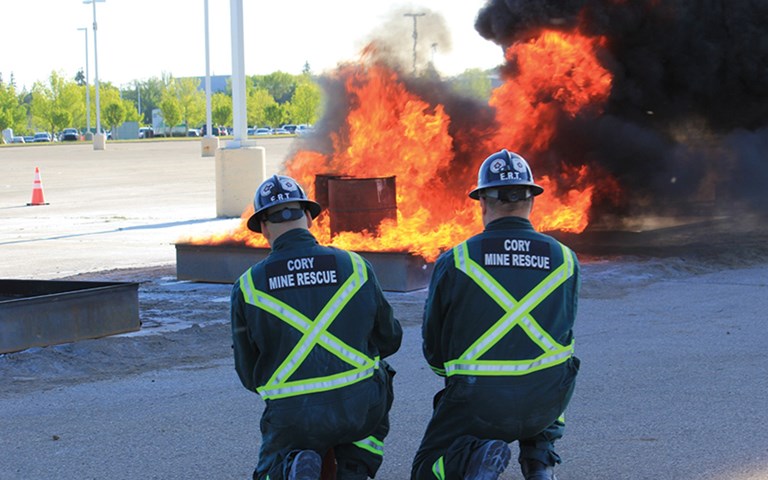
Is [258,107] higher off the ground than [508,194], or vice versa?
[258,107]

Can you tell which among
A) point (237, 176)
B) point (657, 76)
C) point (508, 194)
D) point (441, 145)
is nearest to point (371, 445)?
point (508, 194)

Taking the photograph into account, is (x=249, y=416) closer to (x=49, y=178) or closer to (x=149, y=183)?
(x=149, y=183)

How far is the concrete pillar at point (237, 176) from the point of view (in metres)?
19.6

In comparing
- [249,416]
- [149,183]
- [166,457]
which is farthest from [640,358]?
[149,183]

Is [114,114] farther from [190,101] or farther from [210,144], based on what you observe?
[210,144]

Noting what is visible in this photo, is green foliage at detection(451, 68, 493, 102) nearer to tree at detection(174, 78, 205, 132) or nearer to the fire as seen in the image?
the fire

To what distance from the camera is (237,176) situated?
64.9 feet

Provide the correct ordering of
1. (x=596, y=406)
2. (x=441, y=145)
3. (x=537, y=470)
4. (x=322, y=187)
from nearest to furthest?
1. (x=537, y=470)
2. (x=596, y=406)
3. (x=322, y=187)
4. (x=441, y=145)

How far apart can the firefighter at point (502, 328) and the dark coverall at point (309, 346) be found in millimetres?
310

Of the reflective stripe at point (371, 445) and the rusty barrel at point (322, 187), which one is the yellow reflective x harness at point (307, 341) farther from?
the rusty barrel at point (322, 187)

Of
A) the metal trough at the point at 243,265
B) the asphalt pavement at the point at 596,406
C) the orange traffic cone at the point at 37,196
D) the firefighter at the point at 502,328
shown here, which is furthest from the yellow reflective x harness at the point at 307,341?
the orange traffic cone at the point at 37,196

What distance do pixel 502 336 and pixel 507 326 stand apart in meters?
0.04

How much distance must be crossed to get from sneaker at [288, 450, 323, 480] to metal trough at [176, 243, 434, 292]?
23.6 feet

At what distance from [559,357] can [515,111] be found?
1134 cm
